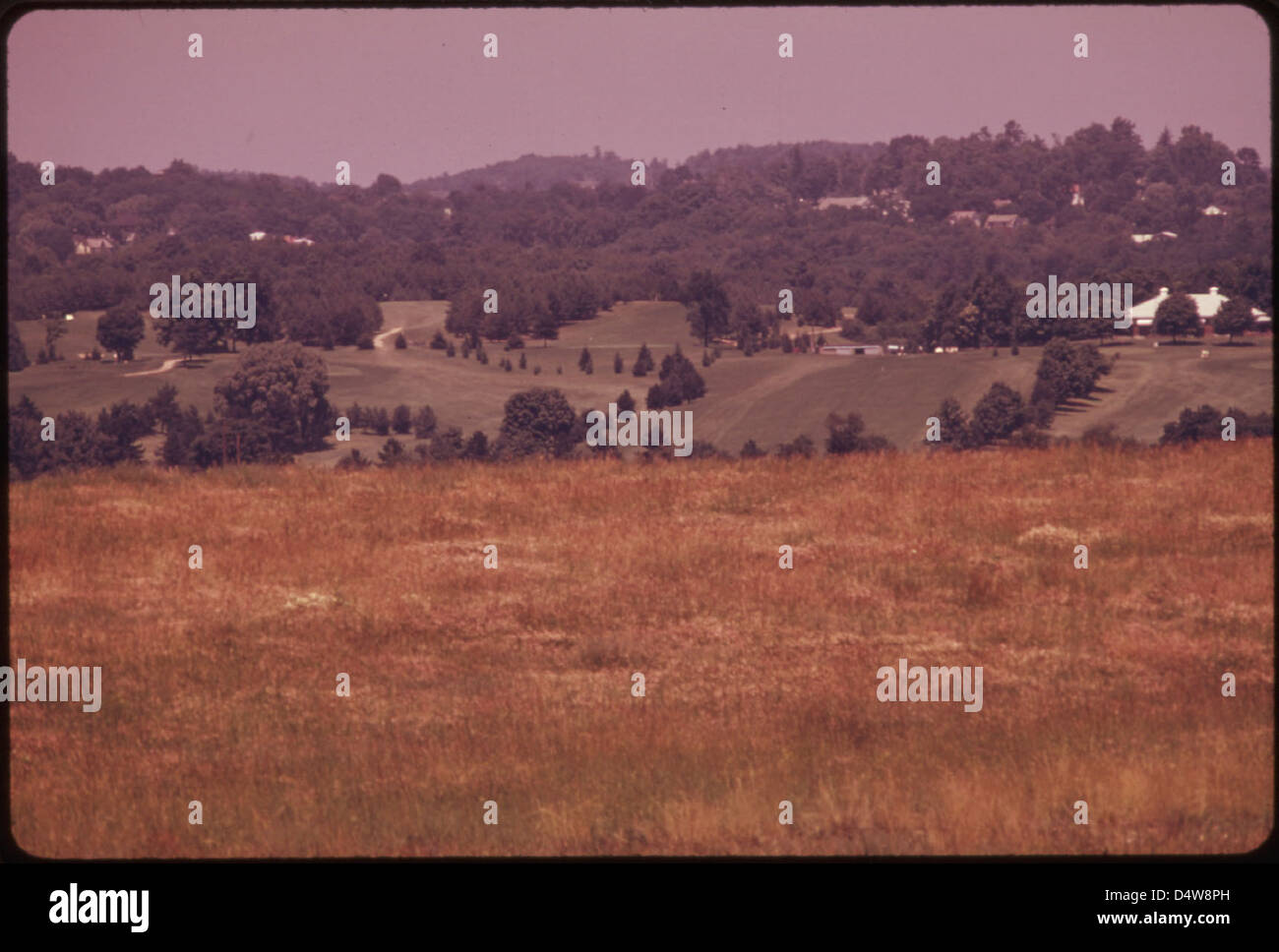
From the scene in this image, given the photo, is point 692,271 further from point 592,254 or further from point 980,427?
point 980,427

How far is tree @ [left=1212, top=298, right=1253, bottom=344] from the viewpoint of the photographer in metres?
31.2

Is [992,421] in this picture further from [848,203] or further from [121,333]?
[121,333]

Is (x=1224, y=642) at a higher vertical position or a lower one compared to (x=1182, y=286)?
lower

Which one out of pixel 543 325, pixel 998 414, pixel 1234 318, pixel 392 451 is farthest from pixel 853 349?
pixel 392 451

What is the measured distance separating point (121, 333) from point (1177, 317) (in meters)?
34.7

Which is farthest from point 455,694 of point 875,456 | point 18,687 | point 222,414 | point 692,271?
point 692,271

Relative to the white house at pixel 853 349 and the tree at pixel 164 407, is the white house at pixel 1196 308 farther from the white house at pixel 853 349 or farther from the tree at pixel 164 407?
the tree at pixel 164 407

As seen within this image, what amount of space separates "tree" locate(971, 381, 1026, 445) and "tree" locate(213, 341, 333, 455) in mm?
19192

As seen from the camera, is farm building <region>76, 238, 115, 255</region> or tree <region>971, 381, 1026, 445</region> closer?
tree <region>971, 381, 1026, 445</region>

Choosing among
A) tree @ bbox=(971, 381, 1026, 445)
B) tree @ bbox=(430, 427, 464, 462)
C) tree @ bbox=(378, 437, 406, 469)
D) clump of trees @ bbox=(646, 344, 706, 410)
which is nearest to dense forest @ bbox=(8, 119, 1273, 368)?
clump of trees @ bbox=(646, 344, 706, 410)

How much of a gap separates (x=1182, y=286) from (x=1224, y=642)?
98.9ft

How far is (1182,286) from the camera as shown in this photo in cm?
3644

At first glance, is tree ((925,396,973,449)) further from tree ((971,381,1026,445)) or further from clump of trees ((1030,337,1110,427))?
clump of trees ((1030,337,1110,427))

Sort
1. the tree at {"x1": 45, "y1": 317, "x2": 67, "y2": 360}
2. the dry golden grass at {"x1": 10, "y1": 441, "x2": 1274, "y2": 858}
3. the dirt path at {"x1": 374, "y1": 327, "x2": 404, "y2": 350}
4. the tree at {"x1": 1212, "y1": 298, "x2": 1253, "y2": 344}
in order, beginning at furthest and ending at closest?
the dirt path at {"x1": 374, "y1": 327, "x2": 404, "y2": 350} → the tree at {"x1": 45, "y1": 317, "x2": 67, "y2": 360} → the tree at {"x1": 1212, "y1": 298, "x2": 1253, "y2": 344} → the dry golden grass at {"x1": 10, "y1": 441, "x2": 1274, "y2": 858}
